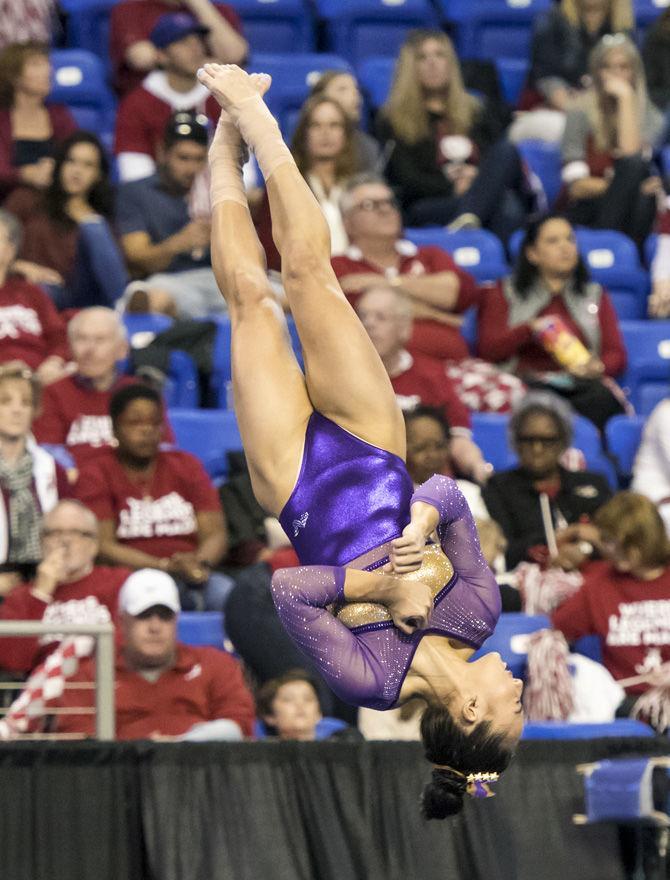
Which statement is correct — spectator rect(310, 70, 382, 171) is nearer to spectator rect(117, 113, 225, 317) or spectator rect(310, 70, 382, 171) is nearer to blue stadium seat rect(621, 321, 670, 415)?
spectator rect(117, 113, 225, 317)

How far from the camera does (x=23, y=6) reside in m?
8.91

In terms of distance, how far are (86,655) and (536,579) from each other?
1.61 metres

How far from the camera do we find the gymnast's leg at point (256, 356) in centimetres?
495

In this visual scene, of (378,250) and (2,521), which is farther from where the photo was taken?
(378,250)

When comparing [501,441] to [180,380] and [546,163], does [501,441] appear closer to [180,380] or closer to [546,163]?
[180,380]

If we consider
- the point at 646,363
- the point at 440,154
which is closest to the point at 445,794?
the point at 646,363

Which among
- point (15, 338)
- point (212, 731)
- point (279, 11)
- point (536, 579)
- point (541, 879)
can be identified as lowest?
point (541, 879)

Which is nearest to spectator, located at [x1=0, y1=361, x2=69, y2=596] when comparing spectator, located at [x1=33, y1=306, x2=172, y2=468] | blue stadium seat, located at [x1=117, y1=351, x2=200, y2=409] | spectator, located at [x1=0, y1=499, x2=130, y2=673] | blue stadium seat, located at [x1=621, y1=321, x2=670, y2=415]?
spectator, located at [x1=0, y1=499, x2=130, y2=673]

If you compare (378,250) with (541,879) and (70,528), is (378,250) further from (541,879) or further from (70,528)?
(541,879)

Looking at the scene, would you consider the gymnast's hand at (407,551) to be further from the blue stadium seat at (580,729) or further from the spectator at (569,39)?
the spectator at (569,39)

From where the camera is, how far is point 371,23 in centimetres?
980

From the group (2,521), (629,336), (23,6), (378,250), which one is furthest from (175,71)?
(2,521)

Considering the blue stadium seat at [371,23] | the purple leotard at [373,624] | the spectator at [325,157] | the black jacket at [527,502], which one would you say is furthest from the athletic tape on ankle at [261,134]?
the blue stadium seat at [371,23]

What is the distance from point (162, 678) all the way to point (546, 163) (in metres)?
4.11
